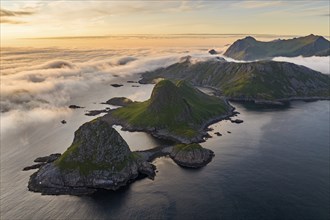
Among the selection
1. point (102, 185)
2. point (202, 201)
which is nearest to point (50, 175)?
point (102, 185)

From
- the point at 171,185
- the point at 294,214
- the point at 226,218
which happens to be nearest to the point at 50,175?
the point at 171,185

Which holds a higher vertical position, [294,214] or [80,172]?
[80,172]

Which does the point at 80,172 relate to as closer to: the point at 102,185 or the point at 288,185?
the point at 102,185

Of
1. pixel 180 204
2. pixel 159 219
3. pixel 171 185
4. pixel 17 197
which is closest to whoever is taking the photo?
pixel 159 219

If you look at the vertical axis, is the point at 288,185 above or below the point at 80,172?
below

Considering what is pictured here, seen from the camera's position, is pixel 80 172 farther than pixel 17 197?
Yes

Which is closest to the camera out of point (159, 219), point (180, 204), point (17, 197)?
point (159, 219)

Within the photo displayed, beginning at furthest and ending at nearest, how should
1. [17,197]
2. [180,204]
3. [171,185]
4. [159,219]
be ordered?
1. [171,185]
2. [17,197]
3. [180,204]
4. [159,219]

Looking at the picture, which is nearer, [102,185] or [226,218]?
[226,218]

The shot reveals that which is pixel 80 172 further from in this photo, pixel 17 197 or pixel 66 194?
pixel 17 197
